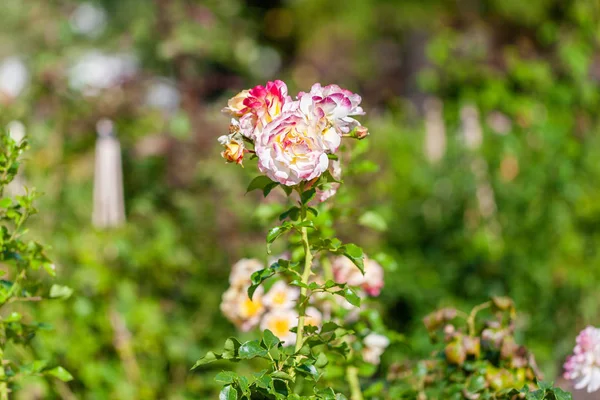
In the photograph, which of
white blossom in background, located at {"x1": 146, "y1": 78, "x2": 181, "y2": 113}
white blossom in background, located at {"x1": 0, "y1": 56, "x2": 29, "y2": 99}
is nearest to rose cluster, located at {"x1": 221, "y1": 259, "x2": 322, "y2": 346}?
white blossom in background, located at {"x1": 146, "y1": 78, "x2": 181, "y2": 113}

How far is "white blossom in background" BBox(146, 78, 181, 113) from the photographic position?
13.9ft

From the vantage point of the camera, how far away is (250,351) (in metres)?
1.13

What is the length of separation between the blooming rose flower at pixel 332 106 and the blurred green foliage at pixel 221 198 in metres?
1.48

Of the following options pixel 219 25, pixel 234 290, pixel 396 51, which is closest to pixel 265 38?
pixel 396 51

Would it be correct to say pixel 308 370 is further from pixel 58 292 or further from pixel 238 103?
pixel 58 292

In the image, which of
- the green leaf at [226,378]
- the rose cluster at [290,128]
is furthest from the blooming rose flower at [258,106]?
the green leaf at [226,378]

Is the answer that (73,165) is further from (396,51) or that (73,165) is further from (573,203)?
A: (396,51)

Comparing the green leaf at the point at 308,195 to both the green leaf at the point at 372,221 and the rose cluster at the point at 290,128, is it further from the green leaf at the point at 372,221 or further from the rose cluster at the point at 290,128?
the green leaf at the point at 372,221

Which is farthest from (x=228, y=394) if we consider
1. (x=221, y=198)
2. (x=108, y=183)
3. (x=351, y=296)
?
(x=108, y=183)

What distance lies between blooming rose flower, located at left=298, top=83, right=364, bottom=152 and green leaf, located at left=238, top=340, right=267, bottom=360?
0.32m

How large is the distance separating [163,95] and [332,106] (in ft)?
12.2

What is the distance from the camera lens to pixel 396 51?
15539 millimetres

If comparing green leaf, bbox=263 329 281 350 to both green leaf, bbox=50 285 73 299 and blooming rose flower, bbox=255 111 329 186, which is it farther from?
green leaf, bbox=50 285 73 299

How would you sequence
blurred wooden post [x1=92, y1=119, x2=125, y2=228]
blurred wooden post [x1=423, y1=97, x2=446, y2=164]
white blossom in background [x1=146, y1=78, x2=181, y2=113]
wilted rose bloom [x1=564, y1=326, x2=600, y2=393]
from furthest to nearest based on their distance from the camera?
blurred wooden post [x1=423, y1=97, x2=446, y2=164] → white blossom in background [x1=146, y1=78, x2=181, y2=113] → blurred wooden post [x1=92, y1=119, x2=125, y2=228] → wilted rose bloom [x1=564, y1=326, x2=600, y2=393]
